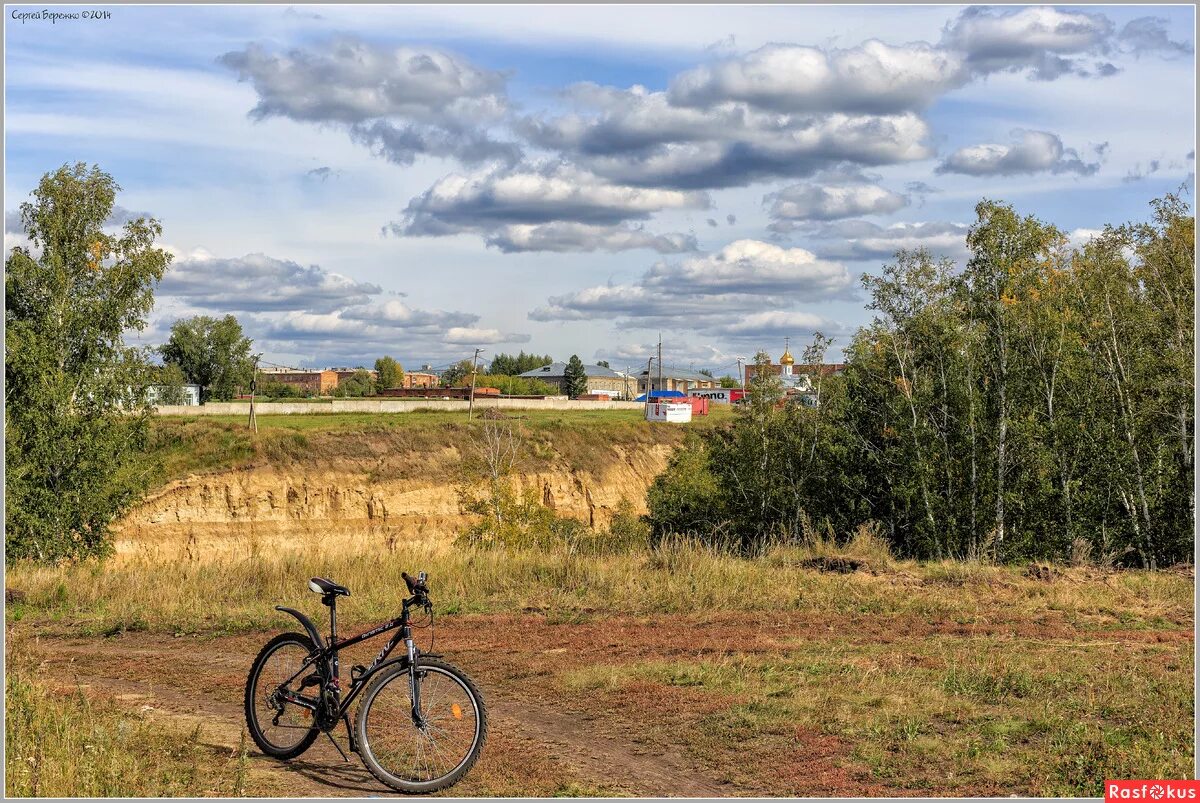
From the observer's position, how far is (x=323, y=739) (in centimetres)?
830

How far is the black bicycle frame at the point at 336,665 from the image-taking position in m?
7.01

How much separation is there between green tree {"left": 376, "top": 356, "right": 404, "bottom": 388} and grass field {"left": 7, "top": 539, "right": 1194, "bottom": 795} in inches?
5696


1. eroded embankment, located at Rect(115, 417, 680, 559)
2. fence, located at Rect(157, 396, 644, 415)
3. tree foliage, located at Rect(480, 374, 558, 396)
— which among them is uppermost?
tree foliage, located at Rect(480, 374, 558, 396)

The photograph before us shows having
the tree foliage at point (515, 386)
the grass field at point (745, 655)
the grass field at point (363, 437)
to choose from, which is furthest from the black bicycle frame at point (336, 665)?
the tree foliage at point (515, 386)

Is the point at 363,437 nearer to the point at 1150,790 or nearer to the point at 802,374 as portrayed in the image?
the point at 802,374

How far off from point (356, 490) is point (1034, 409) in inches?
1556

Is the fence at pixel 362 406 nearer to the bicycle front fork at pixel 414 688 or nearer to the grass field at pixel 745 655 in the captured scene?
the grass field at pixel 745 655

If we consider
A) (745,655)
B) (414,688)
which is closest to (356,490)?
(745,655)

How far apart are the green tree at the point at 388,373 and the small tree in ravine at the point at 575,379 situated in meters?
27.3

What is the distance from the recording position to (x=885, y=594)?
14.1 metres

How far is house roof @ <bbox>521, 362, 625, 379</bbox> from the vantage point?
6521 inches

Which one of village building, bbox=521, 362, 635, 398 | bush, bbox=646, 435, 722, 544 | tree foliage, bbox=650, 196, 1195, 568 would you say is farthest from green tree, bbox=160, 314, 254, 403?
tree foliage, bbox=650, 196, 1195, 568

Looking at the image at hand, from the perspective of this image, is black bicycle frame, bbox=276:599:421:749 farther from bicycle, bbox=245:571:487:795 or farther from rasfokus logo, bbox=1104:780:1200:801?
rasfokus logo, bbox=1104:780:1200:801

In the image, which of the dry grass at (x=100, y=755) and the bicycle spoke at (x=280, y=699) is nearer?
the dry grass at (x=100, y=755)
